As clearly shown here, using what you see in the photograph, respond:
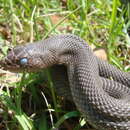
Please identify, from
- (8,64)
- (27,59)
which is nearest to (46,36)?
(27,59)

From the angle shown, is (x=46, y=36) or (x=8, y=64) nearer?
(x=8, y=64)

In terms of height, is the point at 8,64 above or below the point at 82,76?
above

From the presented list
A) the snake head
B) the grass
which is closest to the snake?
the snake head

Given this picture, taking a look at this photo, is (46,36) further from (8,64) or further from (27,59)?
(8,64)

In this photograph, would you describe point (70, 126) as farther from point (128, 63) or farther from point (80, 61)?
point (128, 63)

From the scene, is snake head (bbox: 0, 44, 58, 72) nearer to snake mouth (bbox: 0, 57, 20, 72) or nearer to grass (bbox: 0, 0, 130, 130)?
snake mouth (bbox: 0, 57, 20, 72)

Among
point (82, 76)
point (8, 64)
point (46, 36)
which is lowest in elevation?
point (82, 76)

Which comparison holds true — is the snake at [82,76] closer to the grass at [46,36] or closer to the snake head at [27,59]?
the snake head at [27,59]

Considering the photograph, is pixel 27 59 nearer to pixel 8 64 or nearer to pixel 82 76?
pixel 8 64

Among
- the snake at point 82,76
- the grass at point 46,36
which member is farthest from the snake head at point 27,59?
the grass at point 46,36
